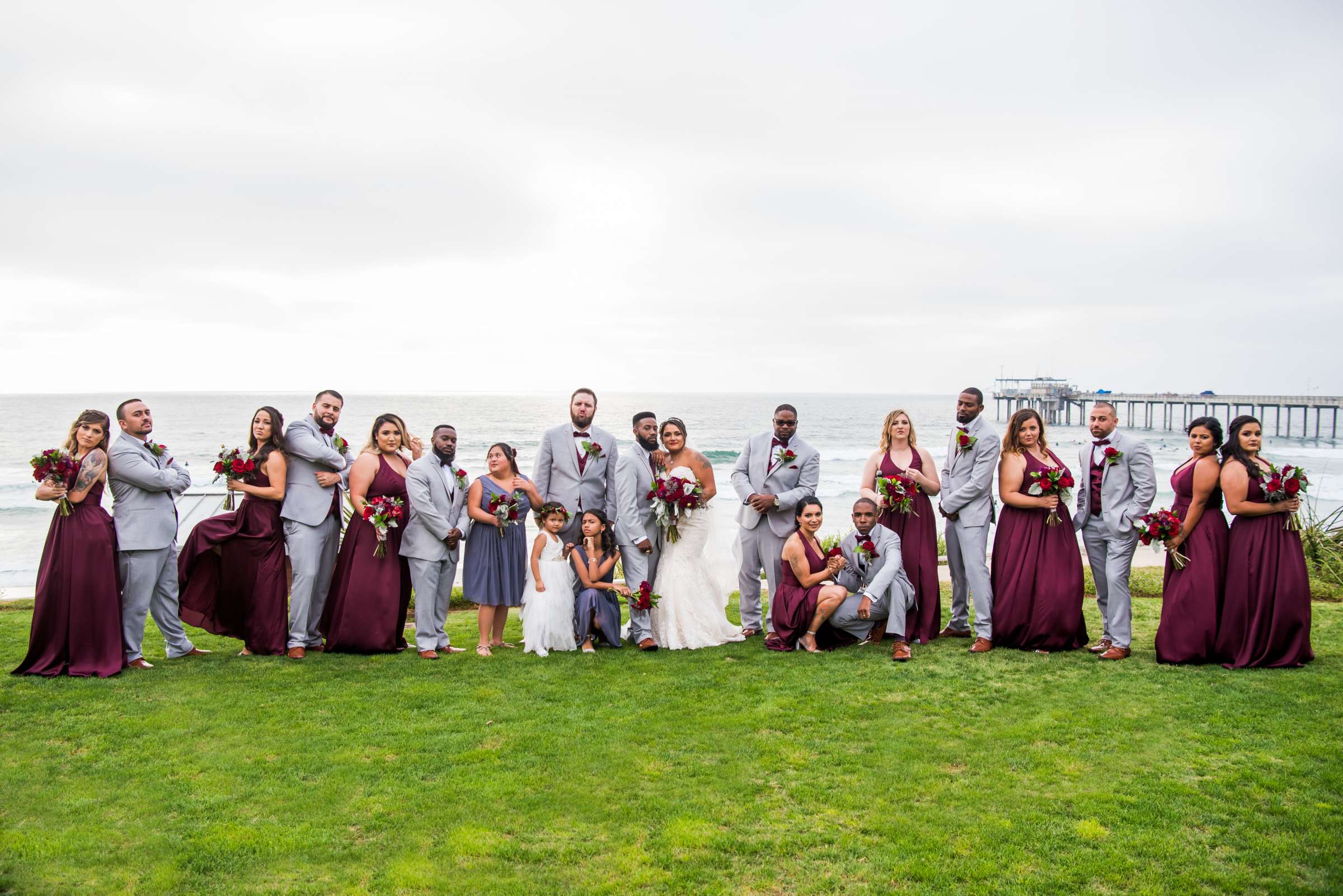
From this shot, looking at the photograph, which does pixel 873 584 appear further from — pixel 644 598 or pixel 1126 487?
pixel 1126 487

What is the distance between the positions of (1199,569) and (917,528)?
2.29m

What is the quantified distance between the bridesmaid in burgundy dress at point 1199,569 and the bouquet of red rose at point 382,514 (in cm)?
649

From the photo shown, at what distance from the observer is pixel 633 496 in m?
8.06

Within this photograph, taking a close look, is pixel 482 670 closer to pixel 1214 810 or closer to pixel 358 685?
pixel 358 685

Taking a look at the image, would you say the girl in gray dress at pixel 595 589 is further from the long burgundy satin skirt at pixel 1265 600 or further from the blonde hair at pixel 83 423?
the long burgundy satin skirt at pixel 1265 600

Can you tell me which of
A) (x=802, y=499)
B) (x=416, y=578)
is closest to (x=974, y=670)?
(x=802, y=499)

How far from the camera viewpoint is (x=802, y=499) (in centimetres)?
810

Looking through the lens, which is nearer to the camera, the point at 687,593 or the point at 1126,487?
the point at 1126,487

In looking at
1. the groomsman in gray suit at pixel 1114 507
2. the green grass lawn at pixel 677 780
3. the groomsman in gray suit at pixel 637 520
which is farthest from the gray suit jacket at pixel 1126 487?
the groomsman in gray suit at pixel 637 520

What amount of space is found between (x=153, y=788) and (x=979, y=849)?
14.1 ft

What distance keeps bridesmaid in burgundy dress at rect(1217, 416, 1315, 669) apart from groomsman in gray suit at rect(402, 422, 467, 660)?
6456mm

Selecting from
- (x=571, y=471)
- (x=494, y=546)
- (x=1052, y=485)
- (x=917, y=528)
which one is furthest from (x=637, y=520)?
(x=1052, y=485)

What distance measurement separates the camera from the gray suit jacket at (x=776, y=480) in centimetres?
849

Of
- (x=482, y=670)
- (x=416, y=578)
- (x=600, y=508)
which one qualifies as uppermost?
(x=600, y=508)
